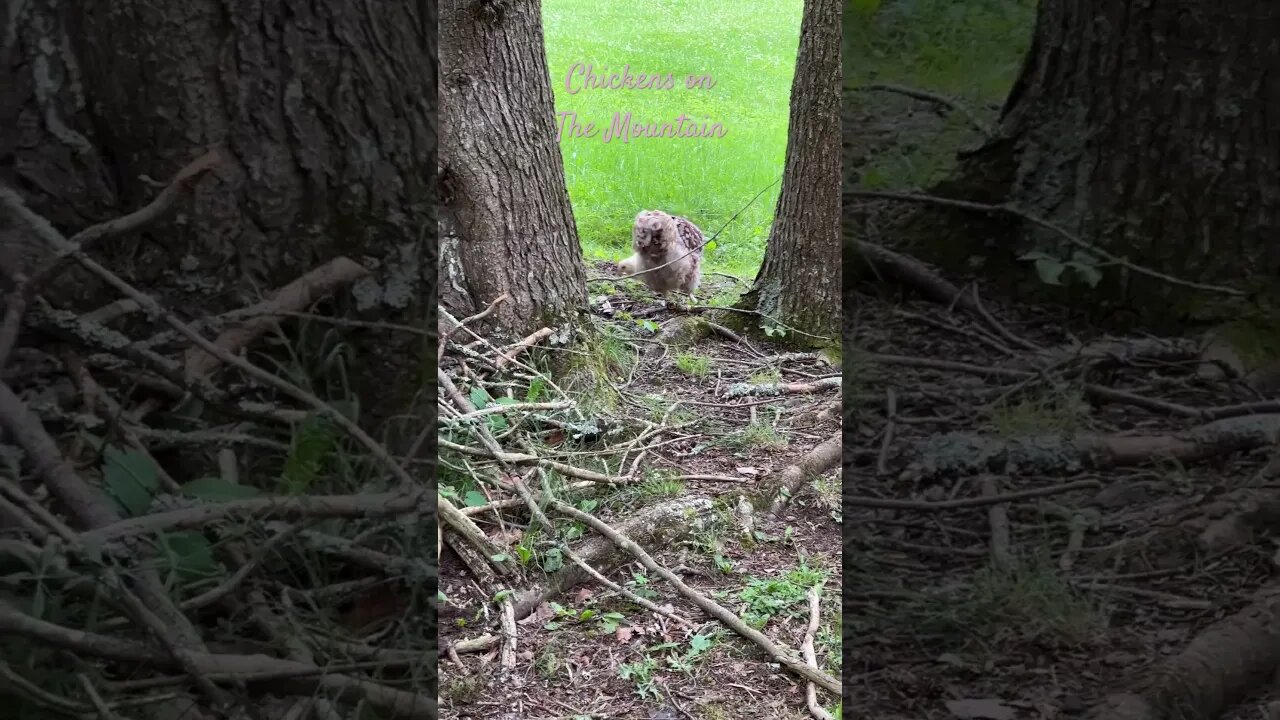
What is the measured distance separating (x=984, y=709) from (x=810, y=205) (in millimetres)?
3549

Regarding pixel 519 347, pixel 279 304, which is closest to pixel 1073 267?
pixel 279 304

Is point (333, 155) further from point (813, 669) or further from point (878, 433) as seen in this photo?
point (813, 669)

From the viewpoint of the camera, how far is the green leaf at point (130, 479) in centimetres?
108

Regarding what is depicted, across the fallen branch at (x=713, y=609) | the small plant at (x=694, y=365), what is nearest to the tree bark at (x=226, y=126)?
the fallen branch at (x=713, y=609)

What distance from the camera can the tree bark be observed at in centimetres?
105

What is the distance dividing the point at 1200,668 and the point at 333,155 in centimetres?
107

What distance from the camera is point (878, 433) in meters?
1.16

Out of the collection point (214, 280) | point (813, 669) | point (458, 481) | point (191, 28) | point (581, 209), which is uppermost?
point (191, 28)

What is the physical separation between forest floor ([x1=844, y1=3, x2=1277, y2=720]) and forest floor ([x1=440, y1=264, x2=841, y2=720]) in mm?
1511

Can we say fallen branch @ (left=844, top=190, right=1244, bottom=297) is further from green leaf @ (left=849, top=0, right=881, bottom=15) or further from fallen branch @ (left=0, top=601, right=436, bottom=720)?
fallen branch @ (left=0, top=601, right=436, bottom=720)

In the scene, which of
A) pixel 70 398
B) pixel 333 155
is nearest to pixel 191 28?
pixel 333 155

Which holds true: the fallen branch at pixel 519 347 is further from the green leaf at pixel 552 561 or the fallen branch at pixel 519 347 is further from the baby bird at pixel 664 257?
the baby bird at pixel 664 257

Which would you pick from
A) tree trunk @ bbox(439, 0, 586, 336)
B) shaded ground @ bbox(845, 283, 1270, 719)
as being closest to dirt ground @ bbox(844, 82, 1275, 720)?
shaded ground @ bbox(845, 283, 1270, 719)

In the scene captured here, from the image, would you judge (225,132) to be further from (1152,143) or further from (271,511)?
(1152,143)
